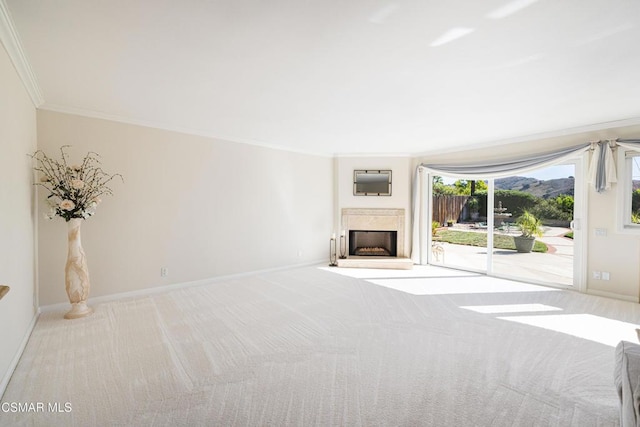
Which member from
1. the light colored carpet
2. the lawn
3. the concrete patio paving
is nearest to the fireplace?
the lawn

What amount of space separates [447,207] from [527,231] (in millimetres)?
1462

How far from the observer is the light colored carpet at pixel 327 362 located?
1786 mm

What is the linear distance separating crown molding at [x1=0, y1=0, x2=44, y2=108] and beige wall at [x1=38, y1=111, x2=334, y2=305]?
59cm

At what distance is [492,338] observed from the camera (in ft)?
9.12

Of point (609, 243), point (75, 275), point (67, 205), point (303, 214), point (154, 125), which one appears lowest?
point (75, 275)

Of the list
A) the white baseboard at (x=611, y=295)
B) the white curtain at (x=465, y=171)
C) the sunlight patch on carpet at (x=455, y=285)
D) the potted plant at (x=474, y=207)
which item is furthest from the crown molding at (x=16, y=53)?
the white baseboard at (x=611, y=295)

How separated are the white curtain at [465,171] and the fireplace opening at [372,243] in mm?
449

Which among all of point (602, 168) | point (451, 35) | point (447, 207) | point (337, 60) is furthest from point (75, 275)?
point (602, 168)

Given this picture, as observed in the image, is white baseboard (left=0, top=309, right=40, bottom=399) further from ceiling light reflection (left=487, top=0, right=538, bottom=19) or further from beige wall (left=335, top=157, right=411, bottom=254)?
beige wall (left=335, top=157, right=411, bottom=254)

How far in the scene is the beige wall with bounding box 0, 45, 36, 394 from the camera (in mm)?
2105

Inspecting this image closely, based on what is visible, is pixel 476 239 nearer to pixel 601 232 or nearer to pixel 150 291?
pixel 601 232

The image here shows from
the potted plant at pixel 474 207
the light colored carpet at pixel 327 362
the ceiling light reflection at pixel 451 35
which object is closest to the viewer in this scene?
the light colored carpet at pixel 327 362

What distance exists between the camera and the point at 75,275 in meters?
3.19

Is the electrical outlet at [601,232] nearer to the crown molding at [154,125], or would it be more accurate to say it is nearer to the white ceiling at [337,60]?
the white ceiling at [337,60]
